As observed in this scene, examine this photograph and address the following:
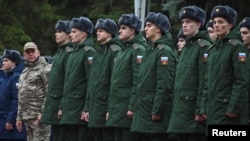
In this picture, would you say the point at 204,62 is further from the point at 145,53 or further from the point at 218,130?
the point at 218,130

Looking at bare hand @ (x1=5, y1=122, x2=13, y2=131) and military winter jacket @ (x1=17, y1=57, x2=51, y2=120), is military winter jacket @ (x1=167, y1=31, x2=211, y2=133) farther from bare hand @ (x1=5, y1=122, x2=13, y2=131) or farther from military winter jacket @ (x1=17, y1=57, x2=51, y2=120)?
bare hand @ (x1=5, y1=122, x2=13, y2=131)

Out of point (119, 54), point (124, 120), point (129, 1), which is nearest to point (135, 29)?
point (119, 54)

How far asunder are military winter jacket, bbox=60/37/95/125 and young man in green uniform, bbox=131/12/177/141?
6.09 feet

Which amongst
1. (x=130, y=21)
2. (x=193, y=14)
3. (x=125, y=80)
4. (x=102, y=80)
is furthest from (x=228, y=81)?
(x=102, y=80)

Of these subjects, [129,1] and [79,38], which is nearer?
[79,38]

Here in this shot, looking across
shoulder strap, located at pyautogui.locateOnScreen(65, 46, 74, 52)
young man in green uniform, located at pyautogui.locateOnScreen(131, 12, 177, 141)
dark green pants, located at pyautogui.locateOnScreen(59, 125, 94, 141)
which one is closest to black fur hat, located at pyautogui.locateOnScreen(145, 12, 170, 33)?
young man in green uniform, located at pyautogui.locateOnScreen(131, 12, 177, 141)

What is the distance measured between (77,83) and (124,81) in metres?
1.44

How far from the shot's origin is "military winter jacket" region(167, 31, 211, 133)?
13125 mm

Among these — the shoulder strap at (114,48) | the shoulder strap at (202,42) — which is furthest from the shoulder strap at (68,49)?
the shoulder strap at (202,42)

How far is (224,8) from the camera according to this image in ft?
42.1

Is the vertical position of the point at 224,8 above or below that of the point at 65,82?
above

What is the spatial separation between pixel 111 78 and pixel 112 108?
496 millimetres

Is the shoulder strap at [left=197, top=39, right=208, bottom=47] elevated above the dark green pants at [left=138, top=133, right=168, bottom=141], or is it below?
above

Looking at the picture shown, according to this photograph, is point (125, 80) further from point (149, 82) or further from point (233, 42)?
point (233, 42)
